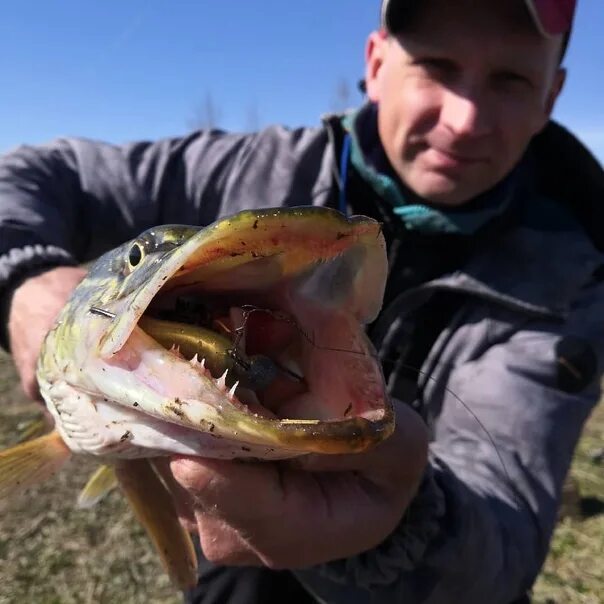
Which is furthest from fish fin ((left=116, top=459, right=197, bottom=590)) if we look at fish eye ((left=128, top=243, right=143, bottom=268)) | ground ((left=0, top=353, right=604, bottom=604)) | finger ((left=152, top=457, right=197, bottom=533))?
ground ((left=0, top=353, right=604, bottom=604))

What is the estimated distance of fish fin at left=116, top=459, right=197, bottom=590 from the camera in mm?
1749

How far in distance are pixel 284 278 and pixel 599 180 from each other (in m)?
1.97

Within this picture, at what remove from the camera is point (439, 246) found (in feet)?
8.93

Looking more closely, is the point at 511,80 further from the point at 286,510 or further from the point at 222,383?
the point at 222,383

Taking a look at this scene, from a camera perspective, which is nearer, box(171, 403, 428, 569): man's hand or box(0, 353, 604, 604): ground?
box(171, 403, 428, 569): man's hand

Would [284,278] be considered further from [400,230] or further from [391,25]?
[391,25]

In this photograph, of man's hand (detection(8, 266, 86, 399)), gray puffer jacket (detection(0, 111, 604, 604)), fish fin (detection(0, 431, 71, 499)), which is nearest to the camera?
fish fin (detection(0, 431, 71, 499))

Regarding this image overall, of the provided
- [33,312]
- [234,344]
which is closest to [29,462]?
[33,312]

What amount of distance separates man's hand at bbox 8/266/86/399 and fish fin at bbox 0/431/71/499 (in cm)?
27

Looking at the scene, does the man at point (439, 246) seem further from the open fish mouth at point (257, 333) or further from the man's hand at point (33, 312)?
the open fish mouth at point (257, 333)

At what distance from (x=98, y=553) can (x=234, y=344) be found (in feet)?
7.38

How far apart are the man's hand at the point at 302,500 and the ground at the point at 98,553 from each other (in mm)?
1353

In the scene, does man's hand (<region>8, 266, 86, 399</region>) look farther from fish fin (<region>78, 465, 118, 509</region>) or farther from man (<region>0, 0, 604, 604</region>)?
fish fin (<region>78, 465, 118, 509</region>)

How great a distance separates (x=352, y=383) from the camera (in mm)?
1121
